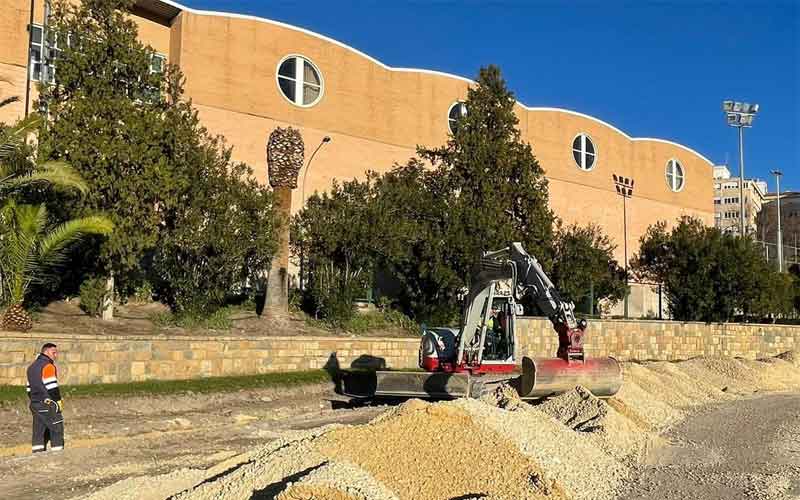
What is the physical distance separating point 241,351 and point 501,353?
6773 mm

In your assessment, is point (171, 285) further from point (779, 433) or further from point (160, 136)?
point (779, 433)

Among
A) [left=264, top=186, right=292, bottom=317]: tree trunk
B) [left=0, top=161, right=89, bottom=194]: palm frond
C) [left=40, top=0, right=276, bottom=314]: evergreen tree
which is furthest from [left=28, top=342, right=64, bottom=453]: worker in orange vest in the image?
[left=264, top=186, right=292, bottom=317]: tree trunk

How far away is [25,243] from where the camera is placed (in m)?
17.3

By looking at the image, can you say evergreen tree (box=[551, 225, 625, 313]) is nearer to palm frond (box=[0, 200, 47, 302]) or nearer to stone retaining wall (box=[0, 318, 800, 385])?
stone retaining wall (box=[0, 318, 800, 385])

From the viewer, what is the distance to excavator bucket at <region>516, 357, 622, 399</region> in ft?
50.5

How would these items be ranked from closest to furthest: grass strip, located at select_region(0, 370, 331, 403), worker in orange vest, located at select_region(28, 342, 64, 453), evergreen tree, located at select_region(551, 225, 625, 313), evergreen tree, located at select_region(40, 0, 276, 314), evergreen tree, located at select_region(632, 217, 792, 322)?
worker in orange vest, located at select_region(28, 342, 64, 453), grass strip, located at select_region(0, 370, 331, 403), evergreen tree, located at select_region(40, 0, 276, 314), evergreen tree, located at select_region(551, 225, 625, 313), evergreen tree, located at select_region(632, 217, 792, 322)

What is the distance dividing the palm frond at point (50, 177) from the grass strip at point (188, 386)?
15.5 feet

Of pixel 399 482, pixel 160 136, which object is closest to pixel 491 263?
pixel 399 482

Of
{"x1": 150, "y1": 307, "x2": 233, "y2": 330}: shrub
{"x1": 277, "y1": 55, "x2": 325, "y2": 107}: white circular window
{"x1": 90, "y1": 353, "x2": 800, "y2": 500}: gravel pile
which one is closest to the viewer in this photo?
{"x1": 90, "y1": 353, "x2": 800, "y2": 500}: gravel pile

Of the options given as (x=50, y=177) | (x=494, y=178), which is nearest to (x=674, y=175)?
(x=494, y=178)

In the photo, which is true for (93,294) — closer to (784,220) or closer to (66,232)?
(66,232)

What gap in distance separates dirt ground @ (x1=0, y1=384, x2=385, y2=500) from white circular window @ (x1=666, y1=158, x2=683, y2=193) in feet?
146

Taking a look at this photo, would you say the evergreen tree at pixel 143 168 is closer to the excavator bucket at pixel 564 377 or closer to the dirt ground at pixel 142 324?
A: the dirt ground at pixel 142 324

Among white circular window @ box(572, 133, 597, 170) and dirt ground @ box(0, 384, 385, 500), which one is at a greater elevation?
white circular window @ box(572, 133, 597, 170)
